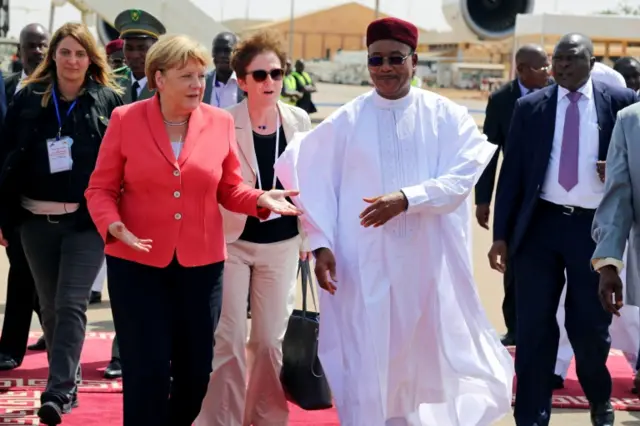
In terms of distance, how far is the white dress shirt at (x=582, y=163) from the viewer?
6.51 m

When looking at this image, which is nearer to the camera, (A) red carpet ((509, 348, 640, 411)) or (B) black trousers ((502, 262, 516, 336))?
(A) red carpet ((509, 348, 640, 411))

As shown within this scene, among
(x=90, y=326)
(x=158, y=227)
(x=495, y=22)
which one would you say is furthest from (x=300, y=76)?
(x=158, y=227)

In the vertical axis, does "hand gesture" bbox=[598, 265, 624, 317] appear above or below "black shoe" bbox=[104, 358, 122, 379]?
above

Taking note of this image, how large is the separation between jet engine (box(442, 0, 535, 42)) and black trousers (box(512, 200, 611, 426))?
64.1ft

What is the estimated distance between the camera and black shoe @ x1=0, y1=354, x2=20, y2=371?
309 inches

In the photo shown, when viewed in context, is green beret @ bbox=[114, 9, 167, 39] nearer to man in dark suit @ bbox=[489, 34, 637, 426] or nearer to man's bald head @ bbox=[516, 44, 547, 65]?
man's bald head @ bbox=[516, 44, 547, 65]

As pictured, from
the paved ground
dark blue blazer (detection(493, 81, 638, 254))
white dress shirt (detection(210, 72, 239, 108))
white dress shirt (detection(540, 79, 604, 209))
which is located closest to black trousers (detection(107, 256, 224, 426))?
dark blue blazer (detection(493, 81, 638, 254))

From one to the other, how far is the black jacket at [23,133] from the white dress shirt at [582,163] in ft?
7.46

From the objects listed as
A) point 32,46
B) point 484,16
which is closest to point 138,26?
point 32,46

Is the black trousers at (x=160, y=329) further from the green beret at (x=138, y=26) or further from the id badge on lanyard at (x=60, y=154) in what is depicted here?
the green beret at (x=138, y=26)

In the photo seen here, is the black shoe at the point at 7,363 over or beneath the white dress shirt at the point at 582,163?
beneath

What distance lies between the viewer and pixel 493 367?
6086 mm

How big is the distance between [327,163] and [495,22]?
2124 centimetres

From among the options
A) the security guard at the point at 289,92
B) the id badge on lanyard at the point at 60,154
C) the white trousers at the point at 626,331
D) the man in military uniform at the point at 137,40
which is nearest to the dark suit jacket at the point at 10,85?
the man in military uniform at the point at 137,40
